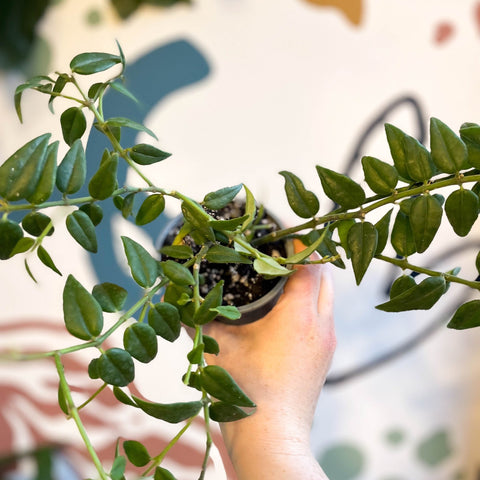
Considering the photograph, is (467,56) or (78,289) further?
(467,56)

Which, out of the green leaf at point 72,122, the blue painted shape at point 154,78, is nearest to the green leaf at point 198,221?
the green leaf at point 72,122

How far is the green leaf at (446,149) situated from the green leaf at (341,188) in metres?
0.06

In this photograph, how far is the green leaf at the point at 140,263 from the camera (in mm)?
377

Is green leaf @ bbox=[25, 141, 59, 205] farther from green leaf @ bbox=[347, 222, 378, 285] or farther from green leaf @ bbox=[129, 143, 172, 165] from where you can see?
green leaf @ bbox=[347, 222, 378, 285]

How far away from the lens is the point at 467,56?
2.69ft

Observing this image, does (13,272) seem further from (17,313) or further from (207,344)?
(207,344)

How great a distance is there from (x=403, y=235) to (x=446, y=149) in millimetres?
87

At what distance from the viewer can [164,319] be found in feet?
1.26

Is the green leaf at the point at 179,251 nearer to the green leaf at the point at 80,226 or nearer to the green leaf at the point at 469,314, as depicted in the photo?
the green leaf at the point at 80,226

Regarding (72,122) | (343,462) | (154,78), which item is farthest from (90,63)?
(343,462)

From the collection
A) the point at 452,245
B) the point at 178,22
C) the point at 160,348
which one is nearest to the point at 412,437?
the point at 452,245

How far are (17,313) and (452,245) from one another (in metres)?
0.68

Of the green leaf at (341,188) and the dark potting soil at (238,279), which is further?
the dark potting soil at (238,279)

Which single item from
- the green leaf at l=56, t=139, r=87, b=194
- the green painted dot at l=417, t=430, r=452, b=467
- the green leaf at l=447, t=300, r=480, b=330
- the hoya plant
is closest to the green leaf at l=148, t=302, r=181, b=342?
the hoya plant
